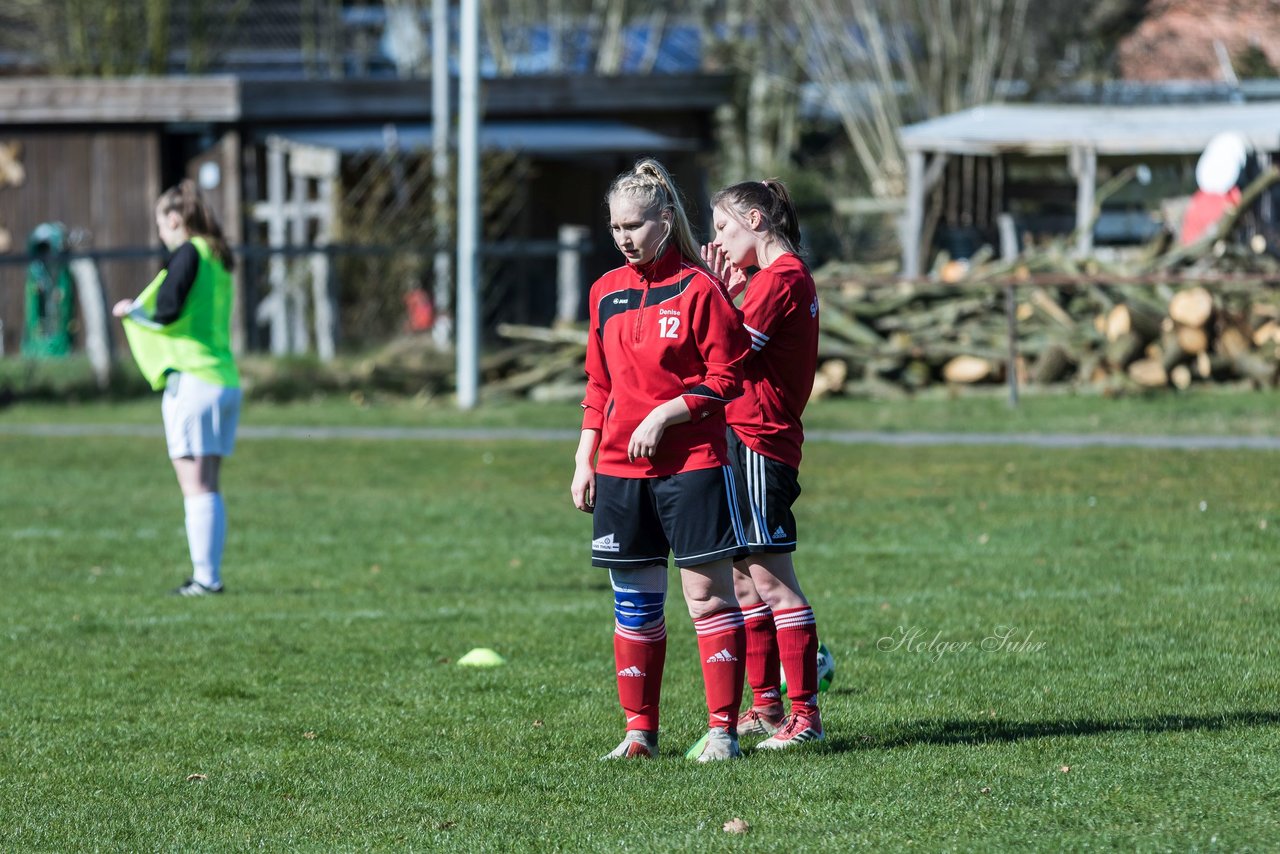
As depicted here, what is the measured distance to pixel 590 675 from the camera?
7223mm

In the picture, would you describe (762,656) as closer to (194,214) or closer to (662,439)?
(662,439)

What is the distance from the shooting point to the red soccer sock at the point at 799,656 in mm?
5824

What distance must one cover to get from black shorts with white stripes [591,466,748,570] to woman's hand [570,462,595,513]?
7 centimetres

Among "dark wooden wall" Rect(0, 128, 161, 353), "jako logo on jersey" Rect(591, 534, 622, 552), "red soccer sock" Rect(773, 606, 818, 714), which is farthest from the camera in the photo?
"dark wooden wall" Rect(0, 128, 161, 353)

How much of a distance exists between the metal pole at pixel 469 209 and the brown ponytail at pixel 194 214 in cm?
1003

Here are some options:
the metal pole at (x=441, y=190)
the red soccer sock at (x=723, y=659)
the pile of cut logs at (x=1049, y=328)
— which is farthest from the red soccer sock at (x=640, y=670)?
the metal pole at (x=441, y=190)

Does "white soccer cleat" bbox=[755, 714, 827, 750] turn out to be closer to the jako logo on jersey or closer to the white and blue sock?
the jako logo on jersey

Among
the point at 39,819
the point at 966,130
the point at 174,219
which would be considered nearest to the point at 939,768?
the point at 39,819

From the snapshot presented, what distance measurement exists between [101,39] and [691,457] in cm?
3151

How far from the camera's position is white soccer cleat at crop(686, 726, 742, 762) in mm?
5559

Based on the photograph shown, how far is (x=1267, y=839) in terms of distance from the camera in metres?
4.46

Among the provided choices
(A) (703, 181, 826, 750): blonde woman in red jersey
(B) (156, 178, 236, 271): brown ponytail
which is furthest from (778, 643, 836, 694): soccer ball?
(B) (156, 178, 236, 271): brown ponytail

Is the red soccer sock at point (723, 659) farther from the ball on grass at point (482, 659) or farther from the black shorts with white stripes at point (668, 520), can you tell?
the ball on grass at point (482, 659)

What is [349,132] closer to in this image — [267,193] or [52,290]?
[267,193]
